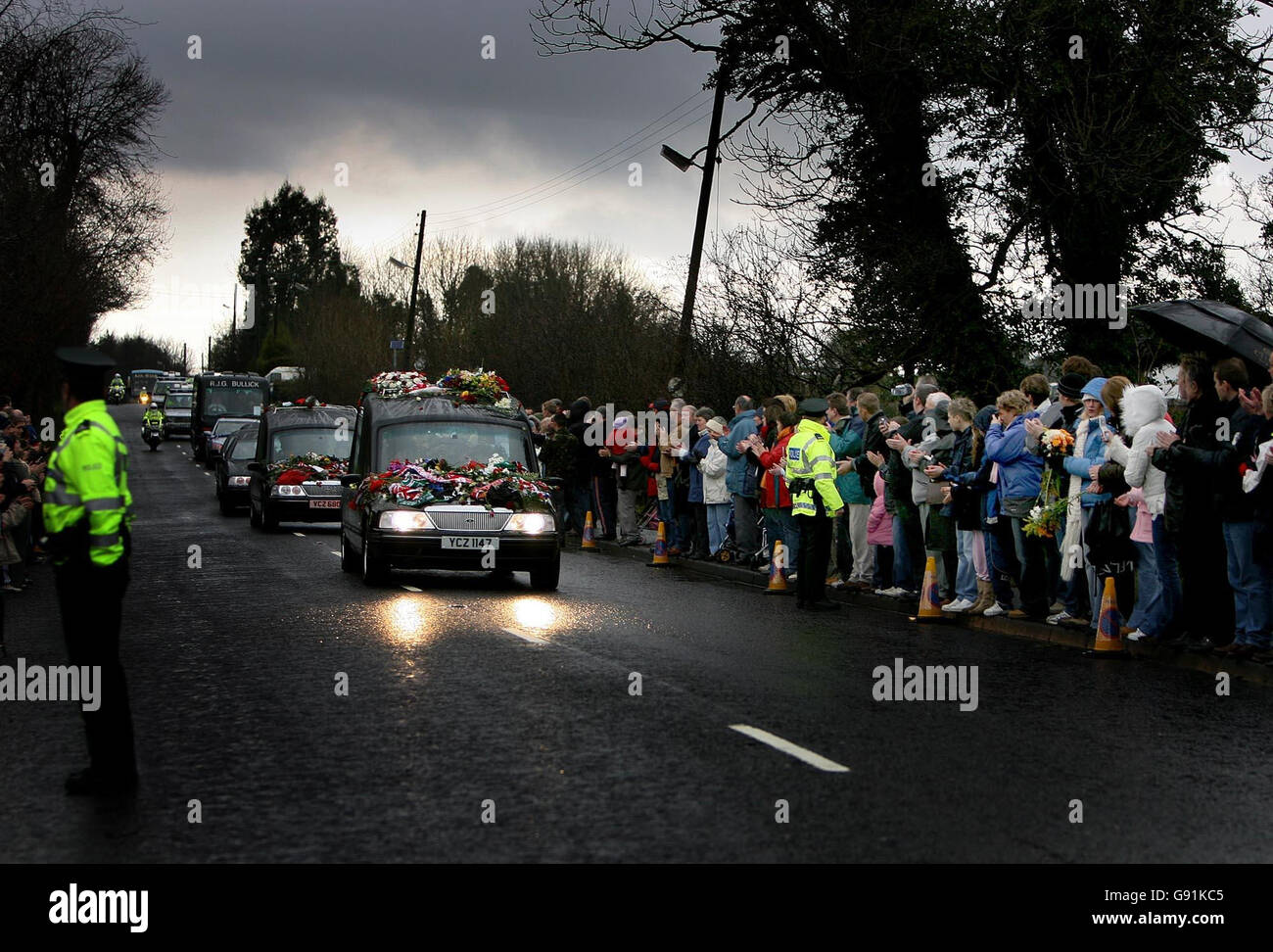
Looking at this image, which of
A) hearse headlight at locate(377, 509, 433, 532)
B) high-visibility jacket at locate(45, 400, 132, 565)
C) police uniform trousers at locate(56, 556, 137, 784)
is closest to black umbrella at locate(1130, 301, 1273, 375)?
hearse headlight at locate(377, 509, 433, 532)

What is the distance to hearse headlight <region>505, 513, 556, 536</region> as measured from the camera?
58.1ft

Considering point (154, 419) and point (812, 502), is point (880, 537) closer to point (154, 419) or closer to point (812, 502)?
point (812, 502)

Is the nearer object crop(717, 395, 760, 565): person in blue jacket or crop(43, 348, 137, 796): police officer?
crop(43, 348, 137, 796): police officer

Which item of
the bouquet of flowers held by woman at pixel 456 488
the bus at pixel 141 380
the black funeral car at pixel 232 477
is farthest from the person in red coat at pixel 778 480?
the bus at pixel 141 380

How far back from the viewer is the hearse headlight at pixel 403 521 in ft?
57.7

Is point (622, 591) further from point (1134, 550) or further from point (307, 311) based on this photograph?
point (307, 311)

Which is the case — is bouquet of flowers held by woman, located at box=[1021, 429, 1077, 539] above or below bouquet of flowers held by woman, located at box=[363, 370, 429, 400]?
below

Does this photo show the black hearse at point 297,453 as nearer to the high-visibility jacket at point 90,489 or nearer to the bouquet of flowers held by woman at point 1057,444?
the bouquet of flowers held by woman at point 1057,444

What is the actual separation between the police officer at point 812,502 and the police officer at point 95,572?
922 centimetres

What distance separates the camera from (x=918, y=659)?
493 inches

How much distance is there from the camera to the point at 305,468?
28.2 m

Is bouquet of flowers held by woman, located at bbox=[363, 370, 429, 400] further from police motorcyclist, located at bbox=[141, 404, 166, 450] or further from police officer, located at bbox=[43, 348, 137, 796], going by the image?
police motorcyclist, located at bbox=[141, 404, 166, 450]

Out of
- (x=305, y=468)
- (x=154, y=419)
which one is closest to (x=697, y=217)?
(x=305, y=468)

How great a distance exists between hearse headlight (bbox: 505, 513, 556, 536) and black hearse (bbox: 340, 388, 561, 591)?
0.01 metres
